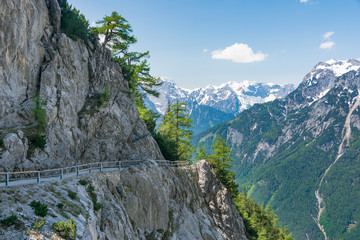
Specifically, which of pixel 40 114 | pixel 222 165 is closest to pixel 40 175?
pixel 40 114

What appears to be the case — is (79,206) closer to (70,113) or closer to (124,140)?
(70,113)

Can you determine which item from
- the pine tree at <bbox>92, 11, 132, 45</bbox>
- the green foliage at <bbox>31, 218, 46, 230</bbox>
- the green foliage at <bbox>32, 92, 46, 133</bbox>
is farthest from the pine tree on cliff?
the green foliage at <bbox>31, 218, 46, 230</bbox>

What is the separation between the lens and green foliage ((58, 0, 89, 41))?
3147 cm

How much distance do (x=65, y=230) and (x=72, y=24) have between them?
89.9 feet

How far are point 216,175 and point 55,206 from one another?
1514 inches

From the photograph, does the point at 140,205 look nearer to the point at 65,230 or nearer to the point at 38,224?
the point at 65,230

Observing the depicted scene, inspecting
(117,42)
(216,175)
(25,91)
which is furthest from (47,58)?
(216,175)

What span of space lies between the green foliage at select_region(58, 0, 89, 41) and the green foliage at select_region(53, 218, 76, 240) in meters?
25.3

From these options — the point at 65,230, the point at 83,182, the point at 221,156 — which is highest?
the point at 83,182

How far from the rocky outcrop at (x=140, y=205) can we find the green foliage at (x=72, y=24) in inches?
736

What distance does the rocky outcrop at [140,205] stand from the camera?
1344 cm

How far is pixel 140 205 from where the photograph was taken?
24938 millimetres

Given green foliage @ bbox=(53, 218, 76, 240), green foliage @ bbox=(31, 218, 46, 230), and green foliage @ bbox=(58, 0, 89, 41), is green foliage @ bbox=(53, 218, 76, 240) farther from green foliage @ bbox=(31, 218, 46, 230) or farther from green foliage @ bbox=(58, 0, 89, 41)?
green foliage @ bbox=(58, 0, 89, 41)

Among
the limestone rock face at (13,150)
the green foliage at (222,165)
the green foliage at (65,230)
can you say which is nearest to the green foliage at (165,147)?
the green foliage at (222,165)
